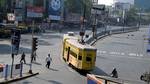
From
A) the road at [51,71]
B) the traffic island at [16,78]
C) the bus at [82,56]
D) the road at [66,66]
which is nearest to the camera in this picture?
the traffic island at [16,78]

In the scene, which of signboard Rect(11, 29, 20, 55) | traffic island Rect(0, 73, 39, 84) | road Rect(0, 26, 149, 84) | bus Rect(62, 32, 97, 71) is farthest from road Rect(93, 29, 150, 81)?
signboard Rect(11, 29, 20, 55)

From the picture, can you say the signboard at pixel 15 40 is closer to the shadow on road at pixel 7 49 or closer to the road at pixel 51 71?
the road at pixel 51 71

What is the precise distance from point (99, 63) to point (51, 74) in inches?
569

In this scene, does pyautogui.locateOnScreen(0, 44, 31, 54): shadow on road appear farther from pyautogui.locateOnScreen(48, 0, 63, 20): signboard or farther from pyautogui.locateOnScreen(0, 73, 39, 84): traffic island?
pyautogui.locateOnScreen(48, 0, 63, 20): signboard

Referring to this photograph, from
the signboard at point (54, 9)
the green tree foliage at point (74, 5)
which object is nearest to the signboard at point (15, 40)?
the signboard at point (54, 9)

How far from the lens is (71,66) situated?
1884 inches

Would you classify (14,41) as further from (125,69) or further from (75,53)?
(125,69)

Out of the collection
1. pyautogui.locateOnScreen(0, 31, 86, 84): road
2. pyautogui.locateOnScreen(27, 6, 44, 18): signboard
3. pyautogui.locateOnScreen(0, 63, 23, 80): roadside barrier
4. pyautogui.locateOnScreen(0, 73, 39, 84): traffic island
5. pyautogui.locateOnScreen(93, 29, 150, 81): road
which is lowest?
pyautogui.locateOnScreen(93, 29, 150, 81): road

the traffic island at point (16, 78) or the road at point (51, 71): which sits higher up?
the traffic island at point (16, 78)

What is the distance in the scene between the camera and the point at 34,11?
12025 centimetres

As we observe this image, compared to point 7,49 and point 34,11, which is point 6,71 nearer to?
point 7,49

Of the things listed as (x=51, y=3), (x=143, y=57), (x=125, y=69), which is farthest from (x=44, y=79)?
(x=51, y=3)

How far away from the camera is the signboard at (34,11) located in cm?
11875

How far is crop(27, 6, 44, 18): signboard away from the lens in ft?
390
